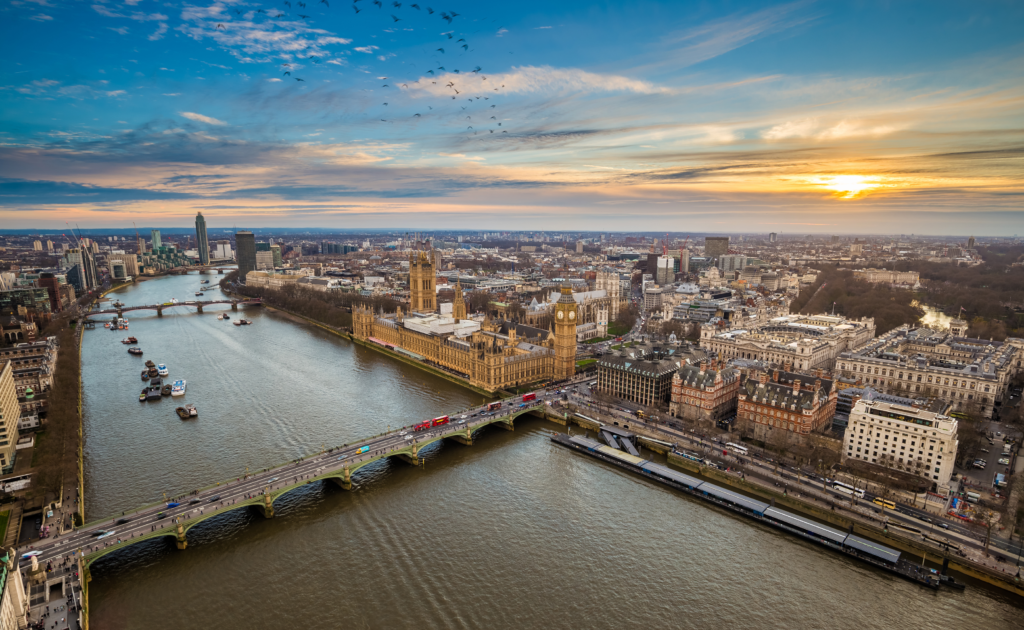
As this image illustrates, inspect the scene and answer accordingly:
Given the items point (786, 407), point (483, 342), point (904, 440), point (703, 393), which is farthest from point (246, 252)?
point (904, 440)

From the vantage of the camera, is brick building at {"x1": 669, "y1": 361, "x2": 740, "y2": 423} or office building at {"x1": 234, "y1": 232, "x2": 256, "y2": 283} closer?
brick building at {"x1": 669, "y1": 361, "x2": 740, "y2": 423}

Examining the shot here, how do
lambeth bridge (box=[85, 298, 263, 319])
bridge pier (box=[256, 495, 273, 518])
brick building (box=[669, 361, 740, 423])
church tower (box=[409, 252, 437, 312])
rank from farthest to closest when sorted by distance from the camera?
lambeth bridge (box=[85, 298, 263, 319]), church tower (box=[409, 252, 437, 312]), brick building (box=[669, 361, 740, 423]), bridge pier (box=[256, 495, 273, 518])

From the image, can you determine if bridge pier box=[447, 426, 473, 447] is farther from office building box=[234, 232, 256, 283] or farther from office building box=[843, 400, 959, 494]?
office building box=[234, 232, 256, 283]

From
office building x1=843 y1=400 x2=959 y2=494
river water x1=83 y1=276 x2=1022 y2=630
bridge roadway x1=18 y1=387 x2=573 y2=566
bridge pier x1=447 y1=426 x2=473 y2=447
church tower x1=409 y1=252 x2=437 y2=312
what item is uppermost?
church tower x1=409 y1=252 x2=437 y2=312

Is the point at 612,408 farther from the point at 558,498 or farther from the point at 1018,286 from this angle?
the point at 1018,286

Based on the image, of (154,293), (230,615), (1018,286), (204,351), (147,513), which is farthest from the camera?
(154,293)

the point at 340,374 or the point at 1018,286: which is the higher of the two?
the point at 1018,286

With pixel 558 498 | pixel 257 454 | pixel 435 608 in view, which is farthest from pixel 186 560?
pixel 558 498

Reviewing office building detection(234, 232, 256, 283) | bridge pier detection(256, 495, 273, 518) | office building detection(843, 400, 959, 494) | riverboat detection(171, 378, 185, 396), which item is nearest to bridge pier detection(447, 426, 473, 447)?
bridge pier detection(256, 495, 273, 518)
